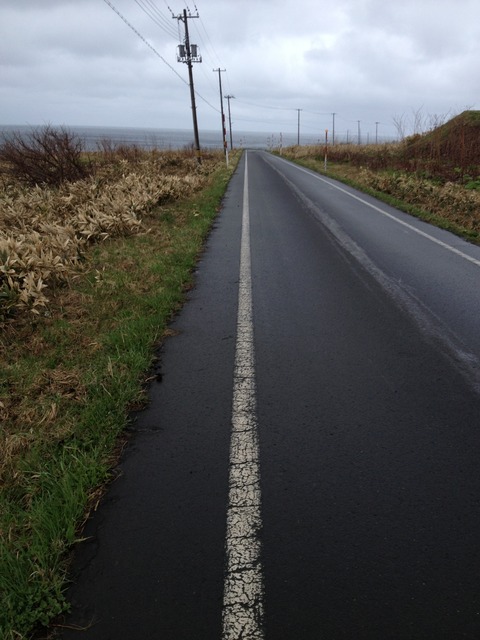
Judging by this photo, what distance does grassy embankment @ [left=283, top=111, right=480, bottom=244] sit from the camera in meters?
10.9

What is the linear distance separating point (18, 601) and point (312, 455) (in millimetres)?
1622

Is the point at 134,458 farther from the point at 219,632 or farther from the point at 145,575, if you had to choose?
the point at 219,632

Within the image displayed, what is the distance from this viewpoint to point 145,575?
1.85m

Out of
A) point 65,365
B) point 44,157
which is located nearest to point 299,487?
point 65,365

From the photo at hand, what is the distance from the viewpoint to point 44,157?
45.4 ft

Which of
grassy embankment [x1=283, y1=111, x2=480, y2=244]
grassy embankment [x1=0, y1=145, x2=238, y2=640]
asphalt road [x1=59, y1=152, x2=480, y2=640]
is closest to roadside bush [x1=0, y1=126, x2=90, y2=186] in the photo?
grassy embankment [x1=0, y1=145, x2=238, y2=640]

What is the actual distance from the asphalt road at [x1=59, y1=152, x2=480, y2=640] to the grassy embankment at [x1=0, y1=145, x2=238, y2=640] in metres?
0.16

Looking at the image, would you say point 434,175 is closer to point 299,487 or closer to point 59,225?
point 59,225

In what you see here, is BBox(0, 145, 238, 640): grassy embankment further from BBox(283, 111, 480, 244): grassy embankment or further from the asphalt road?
BBox(283, 111, 480, 244): grassy embankment

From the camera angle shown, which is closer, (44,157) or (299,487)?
(299,487)

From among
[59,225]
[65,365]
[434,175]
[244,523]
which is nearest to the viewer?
[244,523]

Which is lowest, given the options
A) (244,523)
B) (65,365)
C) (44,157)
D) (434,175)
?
(244,523)

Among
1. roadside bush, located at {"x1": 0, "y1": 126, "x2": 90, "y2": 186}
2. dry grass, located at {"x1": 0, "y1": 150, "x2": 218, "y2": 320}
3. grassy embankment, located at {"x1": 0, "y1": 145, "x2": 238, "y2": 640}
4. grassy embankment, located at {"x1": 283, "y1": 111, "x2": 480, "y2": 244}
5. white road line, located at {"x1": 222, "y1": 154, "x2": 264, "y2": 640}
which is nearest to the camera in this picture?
white road line, located at {"x1": 222, "y1": 154, "x2": 264, "y2": 640}

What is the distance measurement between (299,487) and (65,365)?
247 centimetres
